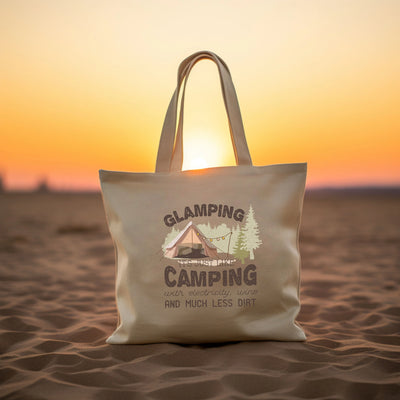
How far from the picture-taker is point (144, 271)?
1978 mm

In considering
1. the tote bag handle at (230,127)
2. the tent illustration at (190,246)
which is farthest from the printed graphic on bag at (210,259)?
the tote bag handle at (230,127)

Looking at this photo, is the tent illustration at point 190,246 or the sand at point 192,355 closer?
the sand at point 192,355

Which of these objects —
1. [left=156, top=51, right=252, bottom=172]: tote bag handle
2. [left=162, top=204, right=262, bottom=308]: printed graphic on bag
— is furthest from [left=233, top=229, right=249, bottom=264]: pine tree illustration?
[left=156, top=51, right=252, bottom=172]: tote bag handle

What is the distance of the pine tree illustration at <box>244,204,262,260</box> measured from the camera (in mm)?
1982

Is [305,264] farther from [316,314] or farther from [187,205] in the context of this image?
[187,205]

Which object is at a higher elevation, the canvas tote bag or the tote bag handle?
the tote bag handle

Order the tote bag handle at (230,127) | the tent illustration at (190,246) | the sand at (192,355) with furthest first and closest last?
1. the tote bag handle at (230,127)
2. the tent illustration at (190,246)
3. the sand at (192,355)

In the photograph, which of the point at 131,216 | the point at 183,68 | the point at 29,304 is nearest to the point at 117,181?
the point at 131,216

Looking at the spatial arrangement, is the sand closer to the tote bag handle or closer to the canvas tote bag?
the canvas tote bag

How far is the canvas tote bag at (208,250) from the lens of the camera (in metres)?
1.96

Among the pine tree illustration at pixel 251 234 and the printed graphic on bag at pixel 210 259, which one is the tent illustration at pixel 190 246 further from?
the pine tree illustration at pixel 251 234

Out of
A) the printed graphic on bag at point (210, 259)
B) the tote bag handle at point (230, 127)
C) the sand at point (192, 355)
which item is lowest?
the sand at point (192, 355)

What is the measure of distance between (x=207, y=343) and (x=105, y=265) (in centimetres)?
321

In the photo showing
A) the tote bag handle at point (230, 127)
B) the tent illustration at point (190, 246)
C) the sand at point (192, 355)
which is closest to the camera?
the sand at point (192, 355)
